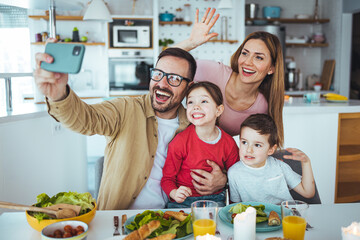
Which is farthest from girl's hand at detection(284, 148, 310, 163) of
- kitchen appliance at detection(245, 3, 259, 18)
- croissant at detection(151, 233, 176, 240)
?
kitchen appliance at detection(245, 3, 259, 18)

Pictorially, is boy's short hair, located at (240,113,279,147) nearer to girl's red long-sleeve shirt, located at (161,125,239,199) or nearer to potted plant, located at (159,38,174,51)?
girl's red long-sleeve shirt, located at (161,125,239,199)

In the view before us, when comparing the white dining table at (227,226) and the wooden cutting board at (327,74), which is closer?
the white dining table at (227,226)

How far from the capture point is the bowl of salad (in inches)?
43.9

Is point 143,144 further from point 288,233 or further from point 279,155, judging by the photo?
point 288,233

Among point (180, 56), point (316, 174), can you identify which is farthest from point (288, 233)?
point (316, 174)

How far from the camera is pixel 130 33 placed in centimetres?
516

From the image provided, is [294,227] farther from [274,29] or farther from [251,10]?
[251,10]

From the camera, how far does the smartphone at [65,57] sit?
109cm

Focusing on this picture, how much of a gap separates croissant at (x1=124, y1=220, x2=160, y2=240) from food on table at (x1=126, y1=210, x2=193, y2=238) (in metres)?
0.06

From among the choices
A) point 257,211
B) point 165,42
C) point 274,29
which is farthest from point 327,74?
point 257,211

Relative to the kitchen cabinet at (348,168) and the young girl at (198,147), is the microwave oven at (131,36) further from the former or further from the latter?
the young girl at (198,147)

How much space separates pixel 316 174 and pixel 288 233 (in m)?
2.31

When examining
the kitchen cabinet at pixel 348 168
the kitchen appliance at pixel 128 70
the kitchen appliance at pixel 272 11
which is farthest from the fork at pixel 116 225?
the kitchen appliance at pixel 272 11

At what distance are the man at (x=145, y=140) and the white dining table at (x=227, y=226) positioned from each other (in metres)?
0.37
